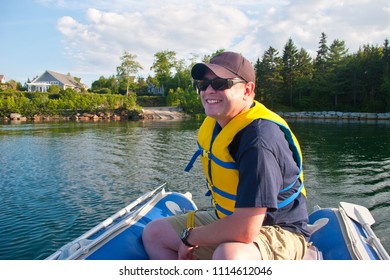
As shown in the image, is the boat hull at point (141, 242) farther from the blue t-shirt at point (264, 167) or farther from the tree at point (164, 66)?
the tree at point (164, 66)

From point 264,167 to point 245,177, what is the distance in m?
0.13

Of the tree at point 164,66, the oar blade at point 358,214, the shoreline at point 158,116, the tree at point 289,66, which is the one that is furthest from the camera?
the tree at point 164,66

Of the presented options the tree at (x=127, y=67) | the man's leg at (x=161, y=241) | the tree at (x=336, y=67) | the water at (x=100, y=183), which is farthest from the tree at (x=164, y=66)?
the man's leg at (x=161, y=241)

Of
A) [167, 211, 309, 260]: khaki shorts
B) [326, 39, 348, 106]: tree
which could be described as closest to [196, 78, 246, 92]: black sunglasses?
[167, 211, 309, 260]: khaki shorts

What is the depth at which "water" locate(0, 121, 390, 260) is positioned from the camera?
6082 mm

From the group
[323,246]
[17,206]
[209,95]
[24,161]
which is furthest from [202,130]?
[24,161]

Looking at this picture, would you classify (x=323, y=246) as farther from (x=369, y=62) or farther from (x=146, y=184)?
(x=369, y=62)

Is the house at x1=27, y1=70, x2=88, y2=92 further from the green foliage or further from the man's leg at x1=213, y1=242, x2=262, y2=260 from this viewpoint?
the man's leg at x1=213, y1=242, x2=262, y2=260

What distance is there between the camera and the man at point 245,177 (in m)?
2.02

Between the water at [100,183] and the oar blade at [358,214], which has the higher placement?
the oar blade at [358,214]

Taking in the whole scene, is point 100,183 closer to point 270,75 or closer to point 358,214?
point 358,214

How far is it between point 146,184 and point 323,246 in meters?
6.69

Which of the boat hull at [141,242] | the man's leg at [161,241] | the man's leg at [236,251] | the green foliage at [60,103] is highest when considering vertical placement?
the green foliage at [60,103]

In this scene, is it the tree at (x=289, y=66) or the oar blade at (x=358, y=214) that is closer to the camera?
the oar blade at (x=358, y=214)
